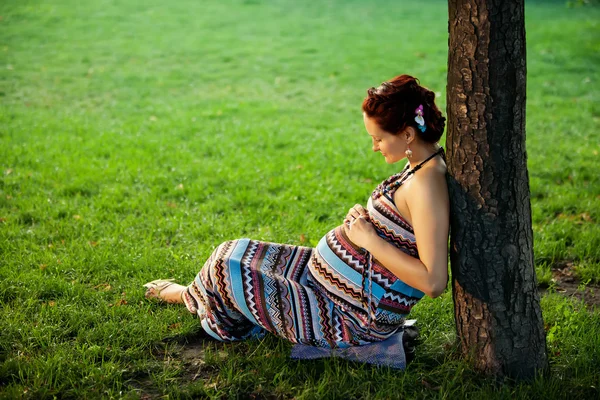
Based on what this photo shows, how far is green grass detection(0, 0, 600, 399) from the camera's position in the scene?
3.33 metres

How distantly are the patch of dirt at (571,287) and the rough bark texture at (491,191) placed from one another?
1150mm

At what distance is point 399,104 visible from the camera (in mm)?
3064

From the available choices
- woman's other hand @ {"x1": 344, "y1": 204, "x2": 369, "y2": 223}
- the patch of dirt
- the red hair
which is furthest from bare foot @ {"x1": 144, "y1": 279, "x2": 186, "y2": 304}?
the patch of dirt

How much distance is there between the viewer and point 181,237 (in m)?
5.12

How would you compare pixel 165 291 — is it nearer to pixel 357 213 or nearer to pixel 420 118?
pixel 357 213

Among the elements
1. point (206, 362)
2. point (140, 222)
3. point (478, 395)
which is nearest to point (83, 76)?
point (140, 222)

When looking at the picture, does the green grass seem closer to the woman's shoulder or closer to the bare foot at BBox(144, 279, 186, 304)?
the bare foot at BBox(144, 279, 186, 304)

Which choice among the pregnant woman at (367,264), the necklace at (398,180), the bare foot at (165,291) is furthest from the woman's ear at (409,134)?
the bare foot at (165,291)

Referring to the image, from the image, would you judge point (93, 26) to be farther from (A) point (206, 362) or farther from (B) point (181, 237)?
(A) point (206, 362)

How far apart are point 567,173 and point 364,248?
4220mm

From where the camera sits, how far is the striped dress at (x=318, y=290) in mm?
3268

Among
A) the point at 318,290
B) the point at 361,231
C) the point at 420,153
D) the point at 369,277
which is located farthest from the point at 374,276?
the point at 420,153

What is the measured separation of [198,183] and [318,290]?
10.1ft

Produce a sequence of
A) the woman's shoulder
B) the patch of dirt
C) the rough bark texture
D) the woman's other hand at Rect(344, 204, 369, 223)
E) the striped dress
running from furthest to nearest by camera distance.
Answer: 1. the patch of dirt
2. the woman's other hand at Rect(344, 204, 369, 223)
3. the striped dress
4. the woman's shoulder
5. the rough bark texture
